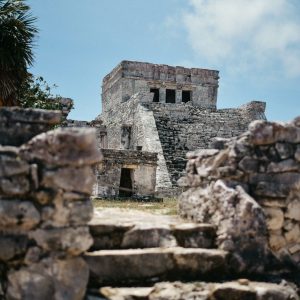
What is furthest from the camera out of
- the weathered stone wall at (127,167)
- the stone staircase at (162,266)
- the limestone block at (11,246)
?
the weathered stone wall at (127,167)

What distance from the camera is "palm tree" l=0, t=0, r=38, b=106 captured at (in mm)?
8836

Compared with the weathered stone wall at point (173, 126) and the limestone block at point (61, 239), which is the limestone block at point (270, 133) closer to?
the limestone block at point (61, 239)

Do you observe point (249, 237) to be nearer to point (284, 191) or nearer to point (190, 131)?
point (284, 191)

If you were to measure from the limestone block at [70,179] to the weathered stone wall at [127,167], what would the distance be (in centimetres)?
1033

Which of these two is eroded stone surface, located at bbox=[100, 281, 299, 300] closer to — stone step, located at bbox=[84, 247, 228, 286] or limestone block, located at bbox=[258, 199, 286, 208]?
stone step, located at bbox=[84, 247, 228, 286]

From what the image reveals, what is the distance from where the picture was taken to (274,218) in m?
4.28

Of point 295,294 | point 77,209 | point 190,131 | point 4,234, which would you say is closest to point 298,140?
point 295,294

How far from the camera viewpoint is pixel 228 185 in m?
4.31

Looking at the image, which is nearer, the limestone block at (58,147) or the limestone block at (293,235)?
the limestone block at (58,147)

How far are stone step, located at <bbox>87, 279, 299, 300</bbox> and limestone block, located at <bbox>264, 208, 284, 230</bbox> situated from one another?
1.97ft

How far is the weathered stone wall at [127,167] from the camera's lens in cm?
1395

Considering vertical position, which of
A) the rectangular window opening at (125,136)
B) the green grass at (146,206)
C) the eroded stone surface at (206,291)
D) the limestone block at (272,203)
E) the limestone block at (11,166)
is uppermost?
the rectangular window opening at (125,136)

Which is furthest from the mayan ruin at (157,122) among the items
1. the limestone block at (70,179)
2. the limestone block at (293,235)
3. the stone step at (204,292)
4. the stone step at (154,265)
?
the limestone block at (70,179)

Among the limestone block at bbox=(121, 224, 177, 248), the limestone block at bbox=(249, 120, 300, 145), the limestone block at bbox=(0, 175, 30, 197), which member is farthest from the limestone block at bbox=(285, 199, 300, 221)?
the limestone block at bbox=(0, 175, 30, 197)
